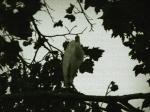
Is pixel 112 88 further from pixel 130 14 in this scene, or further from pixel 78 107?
pixel 130 14

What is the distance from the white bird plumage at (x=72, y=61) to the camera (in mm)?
1504

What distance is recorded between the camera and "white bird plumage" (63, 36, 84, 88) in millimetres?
1504

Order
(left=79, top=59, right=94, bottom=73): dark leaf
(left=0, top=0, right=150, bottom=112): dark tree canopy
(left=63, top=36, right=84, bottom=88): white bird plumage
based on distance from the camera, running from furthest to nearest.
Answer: (left=63, top=36, right=84, bottom=88): white bird plumage < (left=79, top=59, right=94, bottom=73): dark leaf < (left=0, top=0, right=150, bottom=112): dark tree canopy

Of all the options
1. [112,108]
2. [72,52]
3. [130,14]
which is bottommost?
[112,108]

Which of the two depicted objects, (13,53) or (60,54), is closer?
(13,53)

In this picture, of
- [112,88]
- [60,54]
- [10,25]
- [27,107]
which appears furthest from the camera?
[60,54]

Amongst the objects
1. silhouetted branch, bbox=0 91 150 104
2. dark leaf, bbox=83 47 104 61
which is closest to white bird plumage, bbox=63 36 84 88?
dark leaf, bbox=83 47 104 61

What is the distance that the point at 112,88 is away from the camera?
1314mm

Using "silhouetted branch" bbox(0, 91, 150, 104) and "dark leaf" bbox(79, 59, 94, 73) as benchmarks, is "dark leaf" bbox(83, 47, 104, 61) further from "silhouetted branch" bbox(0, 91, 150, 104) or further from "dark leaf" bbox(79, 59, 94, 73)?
"silhouetted branch" bbox(0, 91, 150, 104)

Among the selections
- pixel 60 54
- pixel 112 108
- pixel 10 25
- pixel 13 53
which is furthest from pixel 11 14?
pixel 60 54

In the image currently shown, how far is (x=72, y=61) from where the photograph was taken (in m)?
1.56

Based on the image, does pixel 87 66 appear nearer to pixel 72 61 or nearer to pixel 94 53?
pixel 94 53

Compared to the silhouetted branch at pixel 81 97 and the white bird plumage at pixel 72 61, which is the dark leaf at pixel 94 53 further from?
the silhouetted branch at pixel 81 97

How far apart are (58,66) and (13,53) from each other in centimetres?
37
